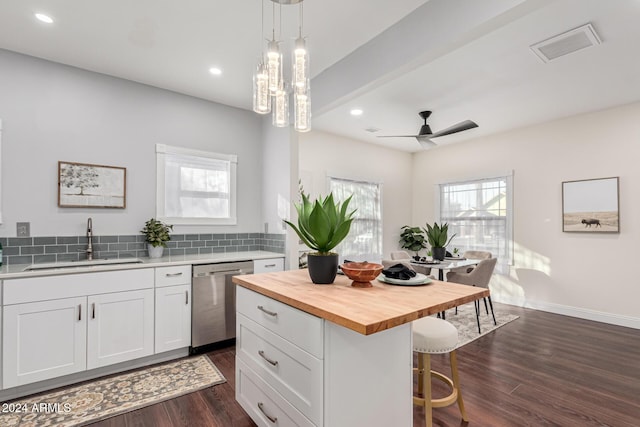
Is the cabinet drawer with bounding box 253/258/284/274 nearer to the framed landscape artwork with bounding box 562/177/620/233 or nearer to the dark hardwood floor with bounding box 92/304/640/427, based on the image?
the dark hardwood floor with bounding box 92/304/640/427

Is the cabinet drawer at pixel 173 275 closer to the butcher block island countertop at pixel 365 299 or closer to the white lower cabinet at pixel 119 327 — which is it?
the white lower cabinet at pixel 119 327

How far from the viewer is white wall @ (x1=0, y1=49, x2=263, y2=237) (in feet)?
8.98

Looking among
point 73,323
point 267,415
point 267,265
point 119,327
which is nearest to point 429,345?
point 267,415

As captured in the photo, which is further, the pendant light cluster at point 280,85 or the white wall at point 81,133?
the white wall at point 81,133

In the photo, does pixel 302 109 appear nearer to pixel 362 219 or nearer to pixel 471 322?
pixel 471 322

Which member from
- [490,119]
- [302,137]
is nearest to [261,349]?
[302,137]

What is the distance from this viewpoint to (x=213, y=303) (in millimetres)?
3146

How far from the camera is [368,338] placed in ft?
4.45

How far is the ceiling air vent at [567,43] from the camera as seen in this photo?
2457 millimetres

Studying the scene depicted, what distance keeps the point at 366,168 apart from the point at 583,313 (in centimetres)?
384

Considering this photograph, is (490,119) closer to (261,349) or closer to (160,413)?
(261,349)

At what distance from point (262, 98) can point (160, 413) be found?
7.16 feet

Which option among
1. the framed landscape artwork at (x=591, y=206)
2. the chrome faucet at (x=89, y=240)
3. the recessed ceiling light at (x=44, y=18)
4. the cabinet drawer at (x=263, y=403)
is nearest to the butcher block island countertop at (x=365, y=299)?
the cabinet drawer at (x=263, y=403)

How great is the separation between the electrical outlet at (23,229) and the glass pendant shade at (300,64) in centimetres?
272
